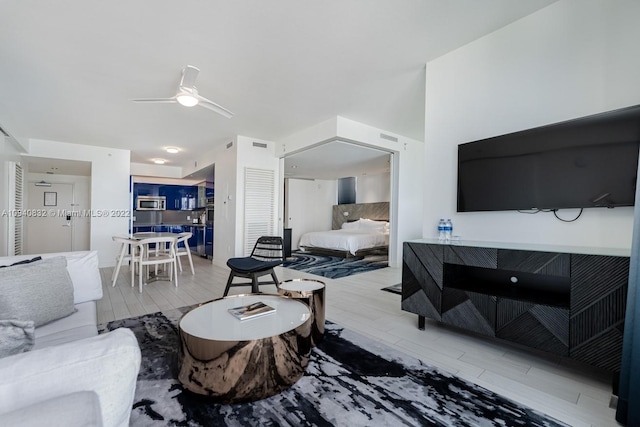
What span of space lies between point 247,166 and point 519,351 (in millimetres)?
4782

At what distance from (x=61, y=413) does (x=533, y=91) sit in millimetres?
3075

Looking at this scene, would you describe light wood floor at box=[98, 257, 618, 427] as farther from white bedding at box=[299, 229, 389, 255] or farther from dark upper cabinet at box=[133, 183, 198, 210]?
dark upper cabinet at box=[133, 183, 198, 210]

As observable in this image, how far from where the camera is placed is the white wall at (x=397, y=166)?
460 cm

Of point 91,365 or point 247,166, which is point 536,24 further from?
point 247,166

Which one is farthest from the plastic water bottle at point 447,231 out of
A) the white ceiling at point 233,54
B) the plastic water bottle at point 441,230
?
the white ceiling at point 233,54

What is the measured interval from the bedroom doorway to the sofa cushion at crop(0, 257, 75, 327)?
4726 mm

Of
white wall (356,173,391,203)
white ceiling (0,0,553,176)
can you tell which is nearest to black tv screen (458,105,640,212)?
white ceiling (0,0,553,176)

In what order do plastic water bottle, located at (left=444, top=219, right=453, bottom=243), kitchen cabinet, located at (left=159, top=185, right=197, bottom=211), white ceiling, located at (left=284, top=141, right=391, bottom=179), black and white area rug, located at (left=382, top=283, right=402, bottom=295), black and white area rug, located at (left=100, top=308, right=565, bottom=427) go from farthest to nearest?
kitchen cabinet, located at (left=159, top=185, right=197, bottom=211), white ceiling, located at (left=284, top=141, right=391, bottom=179), black and white area rug, located at (left=382, top=283, right=402, bottom=295), plastic water bottle, located at (left=444, top=219, right=453, bottom=243), black and white area rug, located at (left=100, top=308, right=565, bottom=427)

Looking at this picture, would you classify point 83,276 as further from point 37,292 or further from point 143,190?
point 143,190

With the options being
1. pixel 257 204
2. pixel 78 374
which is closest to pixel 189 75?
pixel 78 374

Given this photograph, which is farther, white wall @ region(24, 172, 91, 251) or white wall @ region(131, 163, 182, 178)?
white wall @ region(131, 163, 182, 178)

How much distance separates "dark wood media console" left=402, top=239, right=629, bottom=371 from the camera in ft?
5.20

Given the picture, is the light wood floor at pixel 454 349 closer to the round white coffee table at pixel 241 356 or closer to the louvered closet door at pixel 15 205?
the round white coffee table at pixel 241 356

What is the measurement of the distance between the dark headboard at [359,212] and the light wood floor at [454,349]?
14.0 feet
